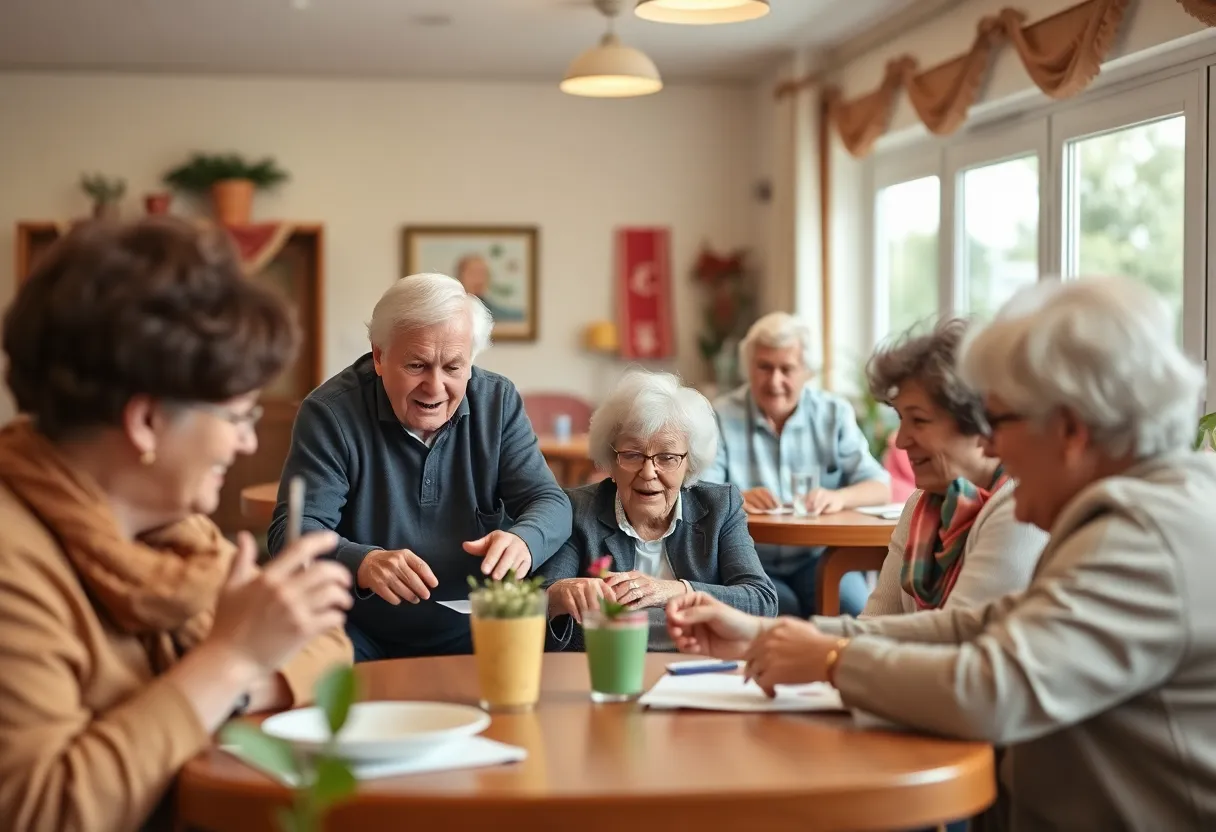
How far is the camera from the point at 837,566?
363 centimetres

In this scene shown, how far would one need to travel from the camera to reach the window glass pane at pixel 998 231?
5698mm

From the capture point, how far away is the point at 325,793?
0.80 metres

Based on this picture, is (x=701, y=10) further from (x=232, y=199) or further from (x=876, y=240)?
(x=232, y=199)

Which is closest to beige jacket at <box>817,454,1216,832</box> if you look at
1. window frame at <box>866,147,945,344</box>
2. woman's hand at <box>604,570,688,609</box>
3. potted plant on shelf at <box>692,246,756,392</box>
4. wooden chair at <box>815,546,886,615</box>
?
woman's hand at <box>604,570,688,609</box>

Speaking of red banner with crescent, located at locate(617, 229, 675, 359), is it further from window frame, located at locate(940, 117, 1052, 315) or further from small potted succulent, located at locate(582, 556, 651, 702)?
small potted succulent, located at locate(582, 556, 651, 702)

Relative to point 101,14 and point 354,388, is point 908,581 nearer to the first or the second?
point 354,388

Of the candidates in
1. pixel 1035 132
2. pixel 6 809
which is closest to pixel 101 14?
pixel 1035 132

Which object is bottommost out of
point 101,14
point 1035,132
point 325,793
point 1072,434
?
point 325,793

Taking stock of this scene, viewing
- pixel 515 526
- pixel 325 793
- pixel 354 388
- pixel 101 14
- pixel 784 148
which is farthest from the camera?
pixel 784 148

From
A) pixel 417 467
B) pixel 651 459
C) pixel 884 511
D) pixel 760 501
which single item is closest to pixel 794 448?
pixel 760 501

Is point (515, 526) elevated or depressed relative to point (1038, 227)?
depressed

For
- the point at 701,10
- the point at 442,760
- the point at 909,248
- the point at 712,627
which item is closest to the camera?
the point at 442,760

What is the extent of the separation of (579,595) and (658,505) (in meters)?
0.46

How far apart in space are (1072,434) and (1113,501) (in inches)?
3.8
